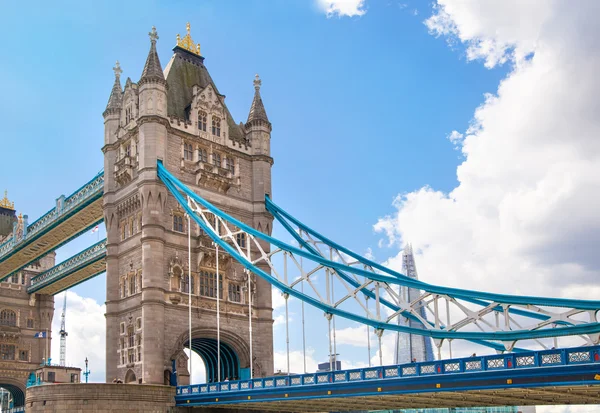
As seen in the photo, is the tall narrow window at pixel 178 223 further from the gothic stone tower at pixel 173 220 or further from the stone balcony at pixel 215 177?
the stone balcony at pixel 215 177

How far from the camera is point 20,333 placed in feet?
266

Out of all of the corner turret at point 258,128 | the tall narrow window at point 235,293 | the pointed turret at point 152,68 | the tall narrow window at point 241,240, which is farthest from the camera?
the corner turret at point 258,128

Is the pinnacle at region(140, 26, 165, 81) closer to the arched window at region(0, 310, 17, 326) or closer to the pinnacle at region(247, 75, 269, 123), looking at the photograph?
the pinnacle at region(247, 75, 269, 123)

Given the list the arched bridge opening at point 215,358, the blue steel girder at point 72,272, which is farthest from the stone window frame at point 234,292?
the blue steel girder at point 72,272

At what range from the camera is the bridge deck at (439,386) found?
26.9 metres

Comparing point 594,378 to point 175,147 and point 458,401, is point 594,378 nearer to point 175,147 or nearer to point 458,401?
point 458,401

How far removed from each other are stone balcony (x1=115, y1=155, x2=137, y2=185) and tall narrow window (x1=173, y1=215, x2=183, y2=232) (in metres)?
4.59

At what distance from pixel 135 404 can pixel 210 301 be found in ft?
34.1

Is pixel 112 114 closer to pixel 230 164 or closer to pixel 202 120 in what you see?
pixel 202 120

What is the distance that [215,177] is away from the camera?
181 feet

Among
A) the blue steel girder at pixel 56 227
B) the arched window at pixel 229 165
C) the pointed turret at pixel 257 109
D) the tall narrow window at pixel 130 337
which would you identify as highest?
the pointed turret at pixel 257 109

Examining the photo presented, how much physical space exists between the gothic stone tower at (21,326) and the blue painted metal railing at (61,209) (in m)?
3.59

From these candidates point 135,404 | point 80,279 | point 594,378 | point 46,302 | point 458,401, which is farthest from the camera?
point 46,302

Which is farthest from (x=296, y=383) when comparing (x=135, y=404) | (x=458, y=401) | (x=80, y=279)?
(x=80, y=279)
